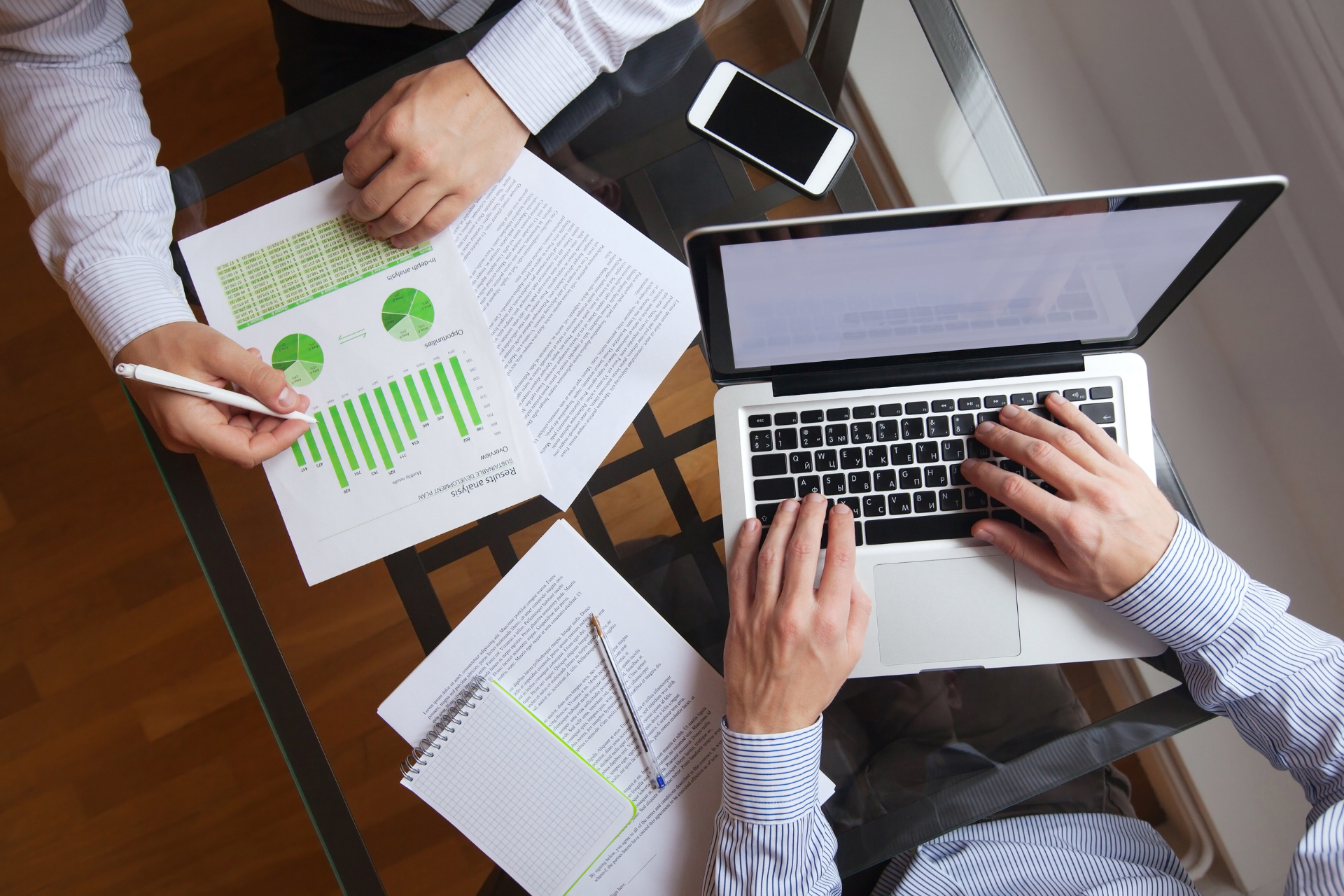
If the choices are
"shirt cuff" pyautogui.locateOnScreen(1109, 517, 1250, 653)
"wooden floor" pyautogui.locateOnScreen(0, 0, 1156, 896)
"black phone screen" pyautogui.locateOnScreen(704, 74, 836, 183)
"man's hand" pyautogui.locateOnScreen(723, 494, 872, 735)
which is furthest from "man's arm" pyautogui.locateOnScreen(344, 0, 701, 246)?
"wooden floor" pyautogui.locateOnScreen(0, 0, 1156, 896)

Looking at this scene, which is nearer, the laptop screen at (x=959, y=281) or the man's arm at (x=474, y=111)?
the laptop screen at (x=959, y=281)

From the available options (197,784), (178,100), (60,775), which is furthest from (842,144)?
(60,775)

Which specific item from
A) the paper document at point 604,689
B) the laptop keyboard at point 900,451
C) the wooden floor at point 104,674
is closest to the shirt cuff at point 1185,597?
the laptop keyboard at point 900,451

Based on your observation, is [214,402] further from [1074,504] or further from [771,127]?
[1074,504]

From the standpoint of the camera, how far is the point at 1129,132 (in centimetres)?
88

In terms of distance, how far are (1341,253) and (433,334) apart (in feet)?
2.84

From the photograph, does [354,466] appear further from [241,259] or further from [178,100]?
[178,100]

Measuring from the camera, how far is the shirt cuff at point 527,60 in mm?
698

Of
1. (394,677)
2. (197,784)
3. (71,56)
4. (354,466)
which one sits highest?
(71,56)

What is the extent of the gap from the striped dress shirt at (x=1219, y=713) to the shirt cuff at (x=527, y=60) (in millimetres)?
615

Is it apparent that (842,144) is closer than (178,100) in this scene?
Yes

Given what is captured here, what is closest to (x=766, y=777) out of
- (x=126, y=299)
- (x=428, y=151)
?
(x=428, y=151)

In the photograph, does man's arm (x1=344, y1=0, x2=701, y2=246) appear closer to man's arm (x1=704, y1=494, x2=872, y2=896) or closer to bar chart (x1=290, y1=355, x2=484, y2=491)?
bar chart (x1=290, y1=355, x2=484, y2=491)

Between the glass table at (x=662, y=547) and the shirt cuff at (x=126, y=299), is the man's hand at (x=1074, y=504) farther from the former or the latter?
the shirt cuff at (x=126, y=299)
